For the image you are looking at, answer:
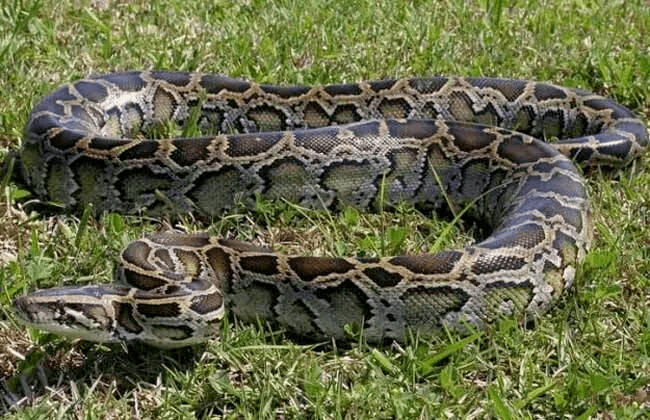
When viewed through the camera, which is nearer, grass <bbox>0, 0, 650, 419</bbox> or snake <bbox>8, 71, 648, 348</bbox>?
grass <bbox>0, 0, 650, 419</bbox>

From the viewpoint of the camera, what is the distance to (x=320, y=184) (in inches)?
344

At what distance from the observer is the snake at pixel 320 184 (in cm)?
688

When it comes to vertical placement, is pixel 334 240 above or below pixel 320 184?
below

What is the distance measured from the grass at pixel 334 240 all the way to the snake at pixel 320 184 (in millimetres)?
211

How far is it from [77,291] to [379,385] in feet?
6.69

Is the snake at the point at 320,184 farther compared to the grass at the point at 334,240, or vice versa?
the snake at the point at 320,184

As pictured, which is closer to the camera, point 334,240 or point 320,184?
point 334,240

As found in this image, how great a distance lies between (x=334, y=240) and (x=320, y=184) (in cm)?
73

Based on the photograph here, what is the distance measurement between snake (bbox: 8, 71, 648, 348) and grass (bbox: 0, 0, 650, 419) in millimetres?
211

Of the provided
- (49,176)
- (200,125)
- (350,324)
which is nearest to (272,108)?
(200,125)

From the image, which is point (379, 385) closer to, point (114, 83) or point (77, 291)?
point (77, 291)

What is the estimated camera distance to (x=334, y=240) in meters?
8.20

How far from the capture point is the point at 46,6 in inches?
A: 476

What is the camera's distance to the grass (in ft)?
20.9
